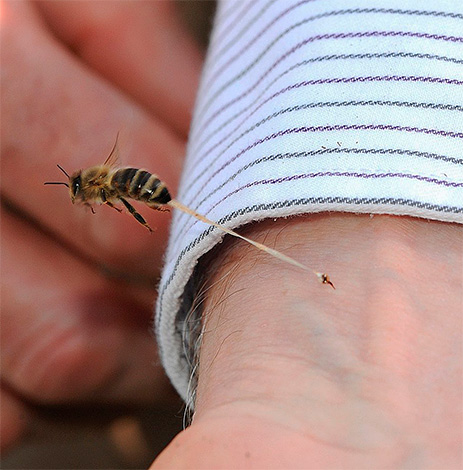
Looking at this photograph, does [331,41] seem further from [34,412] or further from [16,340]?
[34,412]

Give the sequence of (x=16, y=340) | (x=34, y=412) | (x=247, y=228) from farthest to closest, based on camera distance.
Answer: (x=34, y=412), (x=16, y=340), (x=247, y=228)

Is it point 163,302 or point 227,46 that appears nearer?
point 163,302

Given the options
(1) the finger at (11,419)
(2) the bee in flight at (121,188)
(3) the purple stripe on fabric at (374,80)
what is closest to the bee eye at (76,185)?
(2) the bee in flight at (121,188)

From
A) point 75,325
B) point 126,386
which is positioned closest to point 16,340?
point 75,325

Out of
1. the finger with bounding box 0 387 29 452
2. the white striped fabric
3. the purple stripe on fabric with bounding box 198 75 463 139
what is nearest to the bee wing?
the white striped fabric

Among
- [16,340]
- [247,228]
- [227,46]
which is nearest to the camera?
[247,228]
